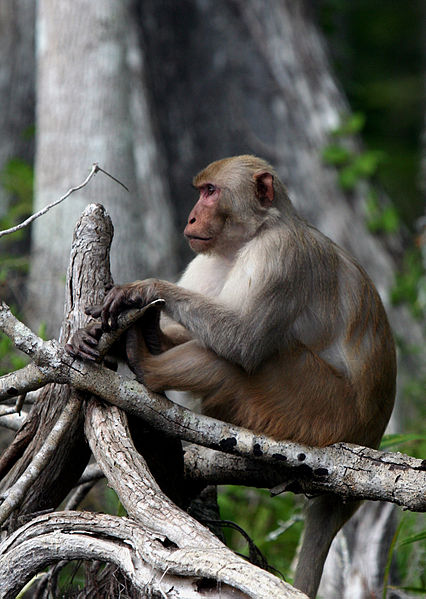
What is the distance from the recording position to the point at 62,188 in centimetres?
915

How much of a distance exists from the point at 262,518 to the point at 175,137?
639 cm

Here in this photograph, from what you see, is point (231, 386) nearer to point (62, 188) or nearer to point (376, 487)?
point (376, 487)

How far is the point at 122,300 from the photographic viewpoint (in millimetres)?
4000

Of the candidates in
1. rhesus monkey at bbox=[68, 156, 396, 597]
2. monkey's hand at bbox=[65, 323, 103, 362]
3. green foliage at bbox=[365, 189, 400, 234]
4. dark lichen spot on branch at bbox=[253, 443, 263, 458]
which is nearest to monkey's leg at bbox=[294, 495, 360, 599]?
rhesus monkey at bbox=[68, 156, 396, 597]

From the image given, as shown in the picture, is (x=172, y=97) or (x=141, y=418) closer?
(x=141, y=418)

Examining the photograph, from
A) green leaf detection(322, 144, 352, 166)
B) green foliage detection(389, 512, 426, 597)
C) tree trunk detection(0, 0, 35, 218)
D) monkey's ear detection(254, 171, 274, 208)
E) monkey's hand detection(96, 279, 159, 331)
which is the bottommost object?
monkey's hand detection(96, 279, 159, 331)

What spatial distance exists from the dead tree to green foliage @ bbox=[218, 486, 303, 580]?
3.02m

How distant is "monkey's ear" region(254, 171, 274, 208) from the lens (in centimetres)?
480

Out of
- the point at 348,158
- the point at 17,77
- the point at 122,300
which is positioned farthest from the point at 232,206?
the point at 17,77

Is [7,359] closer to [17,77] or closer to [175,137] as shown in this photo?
[17,77]

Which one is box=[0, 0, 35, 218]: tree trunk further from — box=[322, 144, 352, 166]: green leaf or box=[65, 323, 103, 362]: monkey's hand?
box=[65, 323, 103, 362]: monkey's hand

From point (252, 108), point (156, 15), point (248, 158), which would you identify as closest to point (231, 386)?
point (248, 158)

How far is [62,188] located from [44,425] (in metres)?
5.41

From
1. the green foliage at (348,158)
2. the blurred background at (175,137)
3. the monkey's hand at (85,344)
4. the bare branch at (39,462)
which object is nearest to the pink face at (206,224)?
the monkey's hand at (85,344)
